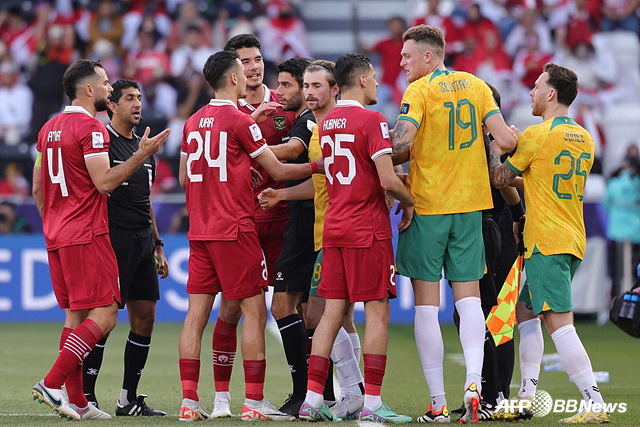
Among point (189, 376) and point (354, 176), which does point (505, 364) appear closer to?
point (354, 176)

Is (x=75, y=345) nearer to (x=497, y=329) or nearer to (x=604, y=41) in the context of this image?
(x=497, y=329)

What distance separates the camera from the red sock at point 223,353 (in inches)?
259

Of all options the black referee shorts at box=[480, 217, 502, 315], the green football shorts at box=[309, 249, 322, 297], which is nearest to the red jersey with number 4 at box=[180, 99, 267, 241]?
the green football shorts at box=[309, 249, 322, 297]

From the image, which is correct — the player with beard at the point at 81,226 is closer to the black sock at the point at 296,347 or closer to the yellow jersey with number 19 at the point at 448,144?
the black sock at the point at 296,347

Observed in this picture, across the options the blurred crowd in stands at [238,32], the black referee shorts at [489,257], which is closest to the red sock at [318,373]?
the black referee shorts at [489,257]

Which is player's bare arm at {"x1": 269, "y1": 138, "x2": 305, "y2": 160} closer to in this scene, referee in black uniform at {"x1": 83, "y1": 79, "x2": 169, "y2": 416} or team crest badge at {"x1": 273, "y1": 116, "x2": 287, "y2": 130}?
team crest badge at {"x1": 273, "y1": 116, "x2": 287, "y2": 130}

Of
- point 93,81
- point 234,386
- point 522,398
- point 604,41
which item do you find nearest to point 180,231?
point 234,386

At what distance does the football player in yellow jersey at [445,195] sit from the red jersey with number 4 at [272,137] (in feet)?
3.75

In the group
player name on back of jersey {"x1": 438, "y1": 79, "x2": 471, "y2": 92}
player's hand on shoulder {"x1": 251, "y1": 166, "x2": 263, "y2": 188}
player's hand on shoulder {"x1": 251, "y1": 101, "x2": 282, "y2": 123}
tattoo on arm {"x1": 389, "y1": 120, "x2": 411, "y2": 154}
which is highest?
player name on back of jersey {"x1": 438, "y1": 79, "x2": 471, "y2": 92}

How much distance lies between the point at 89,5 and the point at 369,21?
5490mm

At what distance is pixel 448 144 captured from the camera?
618 cm

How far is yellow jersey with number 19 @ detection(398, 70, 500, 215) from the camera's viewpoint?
6145 mm

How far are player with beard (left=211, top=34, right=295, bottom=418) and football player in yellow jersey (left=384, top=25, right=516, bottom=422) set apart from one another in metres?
1.15

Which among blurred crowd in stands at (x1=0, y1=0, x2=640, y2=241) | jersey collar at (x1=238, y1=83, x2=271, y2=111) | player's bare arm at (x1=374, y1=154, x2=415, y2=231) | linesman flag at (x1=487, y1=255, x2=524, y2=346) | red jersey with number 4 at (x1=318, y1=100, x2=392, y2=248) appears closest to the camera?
player's bare arm at (x1=374, y1=154, x2=415, y2=231)
